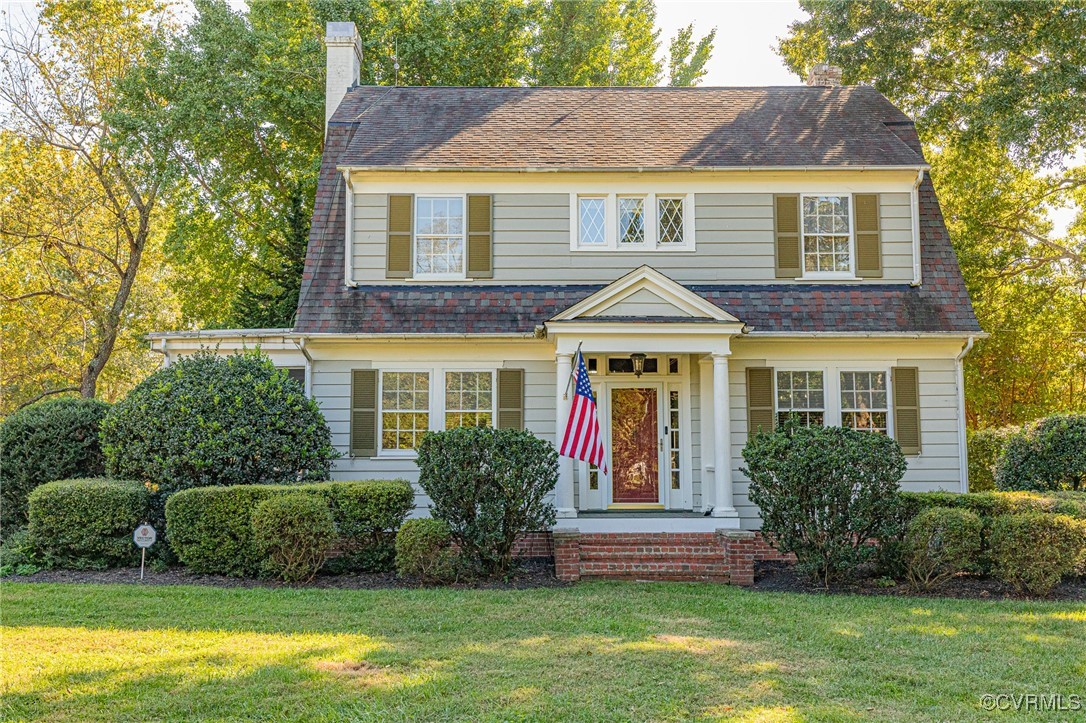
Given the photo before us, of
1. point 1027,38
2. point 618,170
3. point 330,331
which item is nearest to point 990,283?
point 1027,38

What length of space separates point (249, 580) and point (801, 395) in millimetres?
7819

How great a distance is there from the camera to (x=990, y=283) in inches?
734

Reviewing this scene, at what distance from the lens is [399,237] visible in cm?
1222

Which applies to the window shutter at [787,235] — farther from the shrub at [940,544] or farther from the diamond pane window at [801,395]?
the shrub at [940,544]

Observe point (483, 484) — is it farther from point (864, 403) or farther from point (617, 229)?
point (864, 403)

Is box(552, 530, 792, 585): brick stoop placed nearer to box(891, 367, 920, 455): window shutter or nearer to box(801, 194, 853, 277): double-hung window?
box(891, 367, 920, 455): window shutter

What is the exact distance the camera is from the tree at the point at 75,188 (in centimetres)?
2105

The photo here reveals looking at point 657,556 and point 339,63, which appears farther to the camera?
point 339,63

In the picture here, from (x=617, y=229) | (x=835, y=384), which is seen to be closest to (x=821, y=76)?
(x=617, y=229)

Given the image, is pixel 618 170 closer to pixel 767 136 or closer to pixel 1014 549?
pixel 767 136

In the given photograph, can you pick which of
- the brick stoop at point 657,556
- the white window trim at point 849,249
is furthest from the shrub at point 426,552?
the white window trim at point 849,249

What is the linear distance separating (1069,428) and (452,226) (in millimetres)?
8992

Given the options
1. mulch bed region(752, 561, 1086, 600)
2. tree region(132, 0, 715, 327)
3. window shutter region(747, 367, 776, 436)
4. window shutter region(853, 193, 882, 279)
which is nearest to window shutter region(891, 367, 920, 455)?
window shutter region(853, 193, 882, 279)

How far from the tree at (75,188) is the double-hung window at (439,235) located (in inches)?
421
